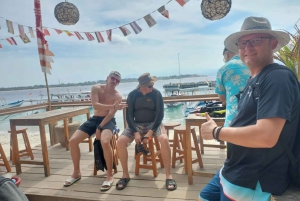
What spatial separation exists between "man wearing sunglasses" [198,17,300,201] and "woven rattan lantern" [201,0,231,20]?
6.79 ft

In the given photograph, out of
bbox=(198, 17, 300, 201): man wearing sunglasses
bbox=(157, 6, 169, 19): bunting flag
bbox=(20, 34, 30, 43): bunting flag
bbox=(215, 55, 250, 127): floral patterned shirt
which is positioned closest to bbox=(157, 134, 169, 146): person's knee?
bbox=(215, 55, 250, 127): floral patterned shirt

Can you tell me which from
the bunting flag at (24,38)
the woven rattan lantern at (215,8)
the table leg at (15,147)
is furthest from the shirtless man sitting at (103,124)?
the bunting flag at (24,38)

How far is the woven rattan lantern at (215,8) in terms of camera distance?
2875mm

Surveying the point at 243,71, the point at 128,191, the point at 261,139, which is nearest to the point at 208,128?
the point at 261,139

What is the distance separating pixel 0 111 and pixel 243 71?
3.85m

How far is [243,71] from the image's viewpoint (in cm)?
174

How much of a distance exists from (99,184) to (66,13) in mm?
3080

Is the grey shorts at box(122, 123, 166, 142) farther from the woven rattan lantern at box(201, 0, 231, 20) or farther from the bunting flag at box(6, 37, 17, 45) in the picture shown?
the bunting flag at box(6, 37, 17, 45)

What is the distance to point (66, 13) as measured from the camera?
12.4 ft

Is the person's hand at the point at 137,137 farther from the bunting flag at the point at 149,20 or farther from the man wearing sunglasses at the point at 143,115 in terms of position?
the bunting flag at the point at 149,20

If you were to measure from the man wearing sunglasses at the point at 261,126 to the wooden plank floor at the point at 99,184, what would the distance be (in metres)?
1.27

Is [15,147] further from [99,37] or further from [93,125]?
[99,37]

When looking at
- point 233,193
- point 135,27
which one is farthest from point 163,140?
point 135,27

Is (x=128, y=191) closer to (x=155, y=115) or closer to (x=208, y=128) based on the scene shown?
(x=155, y=115)
